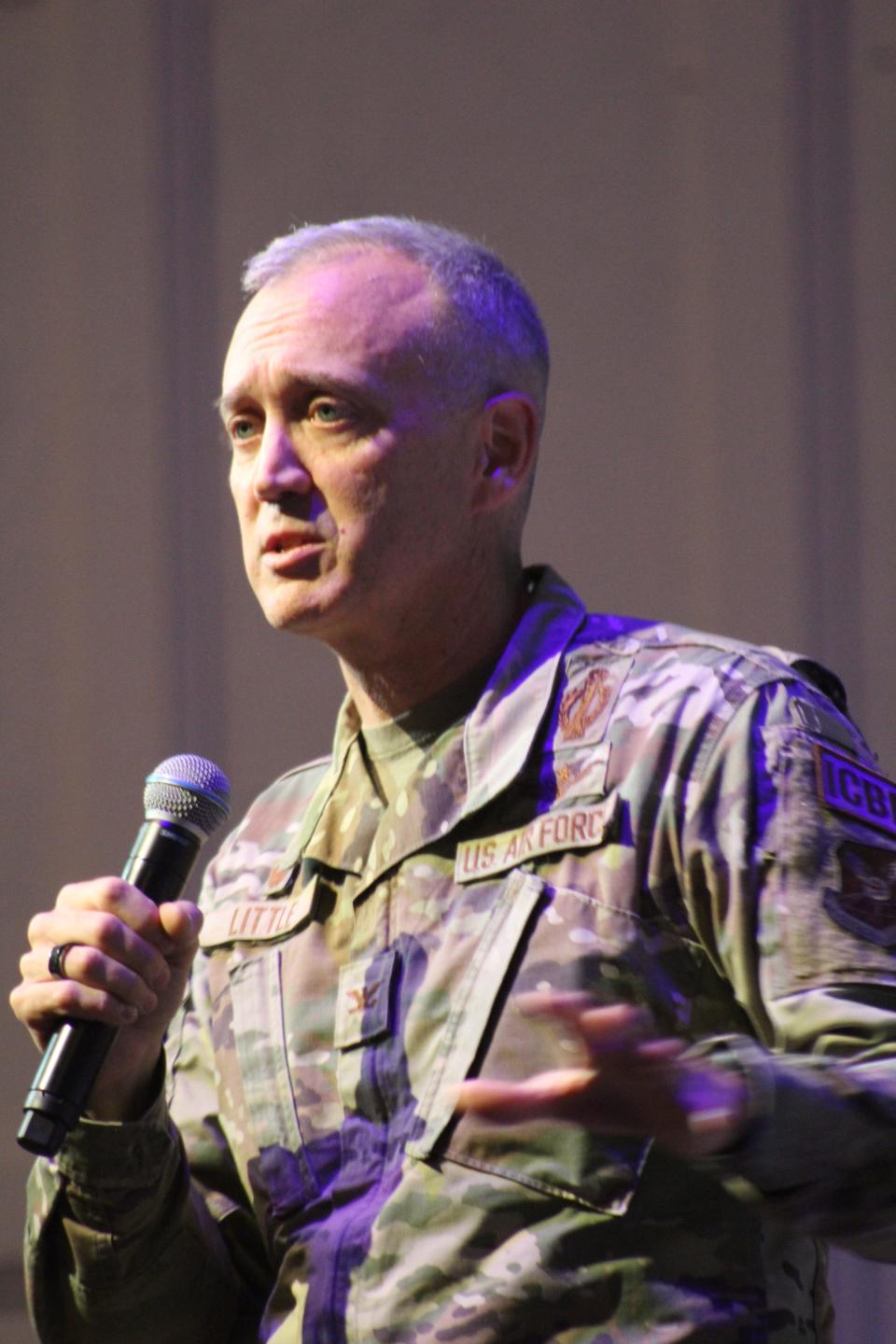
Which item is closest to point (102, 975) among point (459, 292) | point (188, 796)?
point (188, 796)

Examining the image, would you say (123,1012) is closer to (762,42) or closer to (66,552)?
(66,552)

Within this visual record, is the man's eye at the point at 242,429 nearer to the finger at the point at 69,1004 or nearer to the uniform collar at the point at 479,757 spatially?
the uniform collar at the point at 479,757

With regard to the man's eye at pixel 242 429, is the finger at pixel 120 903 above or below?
below

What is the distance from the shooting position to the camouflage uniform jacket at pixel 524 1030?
1.15 meters

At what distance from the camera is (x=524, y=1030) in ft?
4.11

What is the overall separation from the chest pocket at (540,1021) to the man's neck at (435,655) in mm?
268

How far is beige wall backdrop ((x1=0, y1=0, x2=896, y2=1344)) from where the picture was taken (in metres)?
2.17

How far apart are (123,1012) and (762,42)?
1.59 metres

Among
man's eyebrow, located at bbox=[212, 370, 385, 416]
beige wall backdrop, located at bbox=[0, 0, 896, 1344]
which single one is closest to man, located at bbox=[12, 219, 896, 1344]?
man's eyebrow, located at bbox=[212, 370, 385, 416]

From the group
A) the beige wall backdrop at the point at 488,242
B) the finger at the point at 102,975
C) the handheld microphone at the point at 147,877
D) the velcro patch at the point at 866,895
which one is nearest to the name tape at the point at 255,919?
the handheld microphone at the point at 147,877

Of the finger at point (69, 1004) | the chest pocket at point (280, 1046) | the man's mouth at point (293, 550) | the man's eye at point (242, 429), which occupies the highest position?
the man's eye at point (242, 429)

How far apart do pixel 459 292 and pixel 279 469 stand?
244 millimetres

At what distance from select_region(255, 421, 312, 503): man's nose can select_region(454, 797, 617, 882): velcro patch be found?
0.34 m

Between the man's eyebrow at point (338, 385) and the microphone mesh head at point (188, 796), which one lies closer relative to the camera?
the microphone mesh head at point (188, 796)
